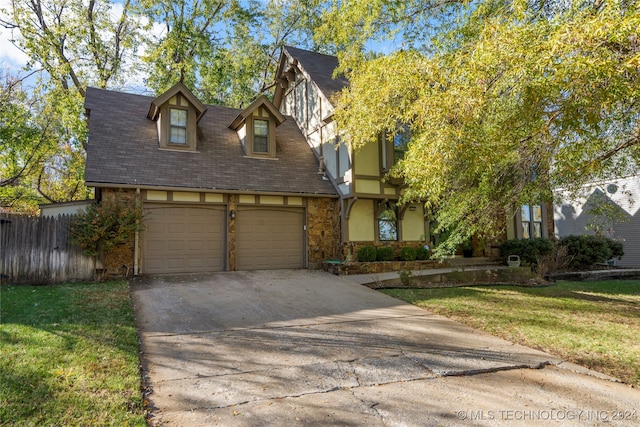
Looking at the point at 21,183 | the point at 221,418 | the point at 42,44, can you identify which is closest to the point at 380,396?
the point at 221,418

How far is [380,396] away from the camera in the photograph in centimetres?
365

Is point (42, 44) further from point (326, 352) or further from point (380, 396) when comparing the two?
point (380, 396)

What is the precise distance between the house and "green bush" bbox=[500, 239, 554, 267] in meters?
3.94

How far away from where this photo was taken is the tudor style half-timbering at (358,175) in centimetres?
1259

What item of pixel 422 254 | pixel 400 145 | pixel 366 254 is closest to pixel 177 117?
pixel 400 145

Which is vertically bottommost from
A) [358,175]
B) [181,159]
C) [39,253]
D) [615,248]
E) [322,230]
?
[615,248]

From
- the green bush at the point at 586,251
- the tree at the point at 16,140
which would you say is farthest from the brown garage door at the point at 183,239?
the green bush at the point at 586,251

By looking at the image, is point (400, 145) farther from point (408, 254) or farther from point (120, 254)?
point (120, 254)

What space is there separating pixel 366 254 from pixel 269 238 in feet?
10.5

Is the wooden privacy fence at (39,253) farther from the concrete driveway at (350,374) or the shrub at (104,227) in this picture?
the concrete driveway at (350,374)

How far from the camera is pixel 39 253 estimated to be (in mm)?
9117

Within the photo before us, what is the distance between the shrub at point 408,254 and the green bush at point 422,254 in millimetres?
128

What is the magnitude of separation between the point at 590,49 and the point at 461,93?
1723 millimetres

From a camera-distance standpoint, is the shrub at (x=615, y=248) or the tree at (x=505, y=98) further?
the shrub at (x=615, y=248)
